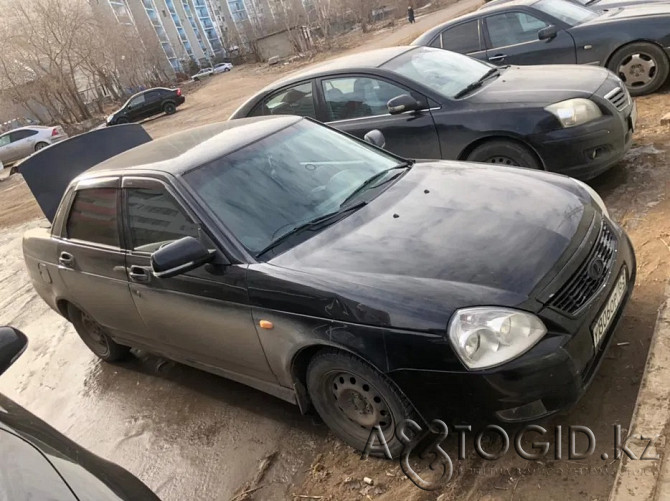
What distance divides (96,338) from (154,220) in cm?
187

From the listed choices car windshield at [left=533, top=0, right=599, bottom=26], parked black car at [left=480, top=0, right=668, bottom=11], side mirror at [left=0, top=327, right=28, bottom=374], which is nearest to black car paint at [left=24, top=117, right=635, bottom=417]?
side mirror at [left=0, top=327, right=28, bottom=374]

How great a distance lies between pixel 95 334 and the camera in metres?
4.79

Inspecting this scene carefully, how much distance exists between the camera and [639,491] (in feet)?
7.21

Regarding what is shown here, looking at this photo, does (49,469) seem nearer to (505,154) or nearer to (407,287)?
(407,287)

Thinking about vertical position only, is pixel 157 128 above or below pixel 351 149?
below

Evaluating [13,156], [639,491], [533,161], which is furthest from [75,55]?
[639,491]

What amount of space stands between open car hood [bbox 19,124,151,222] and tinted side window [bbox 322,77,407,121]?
8.17ft

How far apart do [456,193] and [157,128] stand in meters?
25.9

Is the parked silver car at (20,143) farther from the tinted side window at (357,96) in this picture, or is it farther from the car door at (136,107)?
the tinted side window at (357,96)

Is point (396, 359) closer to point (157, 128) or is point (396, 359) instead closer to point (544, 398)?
point (544, 398)

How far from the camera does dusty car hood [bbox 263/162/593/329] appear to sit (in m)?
2.46

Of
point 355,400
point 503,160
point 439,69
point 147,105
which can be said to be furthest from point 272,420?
point 147,105

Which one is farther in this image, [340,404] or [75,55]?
[75,55]

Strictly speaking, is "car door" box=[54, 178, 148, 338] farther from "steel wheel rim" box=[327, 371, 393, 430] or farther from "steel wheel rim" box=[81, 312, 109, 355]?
"steel wheel rim" box=[327, 371, 393, 430]
